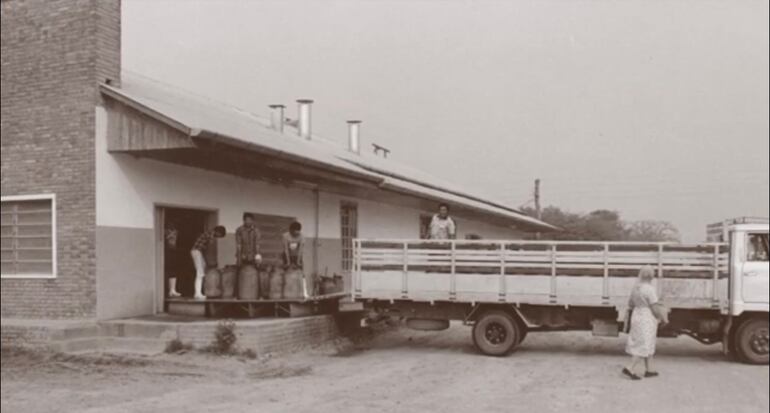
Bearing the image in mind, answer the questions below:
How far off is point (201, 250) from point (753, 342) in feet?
30.0

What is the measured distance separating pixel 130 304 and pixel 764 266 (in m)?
9.94

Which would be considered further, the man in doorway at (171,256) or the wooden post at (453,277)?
the man in doorway at (171,256)

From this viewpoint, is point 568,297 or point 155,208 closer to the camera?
point 568,297

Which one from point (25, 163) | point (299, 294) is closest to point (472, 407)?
point (299, 294)

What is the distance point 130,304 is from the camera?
13961 millimetres

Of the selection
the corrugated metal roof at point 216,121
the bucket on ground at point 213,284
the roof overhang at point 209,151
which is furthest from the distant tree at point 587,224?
the bucket on ground at point 213,284

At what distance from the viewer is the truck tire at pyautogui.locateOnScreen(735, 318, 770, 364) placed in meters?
13.3

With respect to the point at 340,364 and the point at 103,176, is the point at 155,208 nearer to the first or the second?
the point at 103,176

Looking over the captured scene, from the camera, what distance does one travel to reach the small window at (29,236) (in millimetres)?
13898

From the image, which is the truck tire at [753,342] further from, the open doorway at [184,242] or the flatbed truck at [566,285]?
the open doorway at [184,242]

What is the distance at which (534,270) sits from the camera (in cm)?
1375

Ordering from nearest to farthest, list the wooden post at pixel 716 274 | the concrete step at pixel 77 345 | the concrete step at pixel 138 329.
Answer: the concrete step at pixel 77 345, the concrete step at pixel 138 329, the wooden post at pixel 716 274

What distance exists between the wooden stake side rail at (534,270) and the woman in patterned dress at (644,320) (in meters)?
1.56

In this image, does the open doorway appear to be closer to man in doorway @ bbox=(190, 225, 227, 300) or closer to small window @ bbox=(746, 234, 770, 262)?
man in doorway @ bbox=(190, 225, 227, 300)
